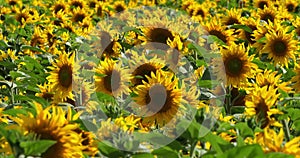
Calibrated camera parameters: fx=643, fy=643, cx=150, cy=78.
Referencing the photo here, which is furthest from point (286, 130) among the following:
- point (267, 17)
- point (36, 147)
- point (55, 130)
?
point (267, 17)

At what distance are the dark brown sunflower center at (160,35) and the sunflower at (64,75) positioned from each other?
89 centimetres

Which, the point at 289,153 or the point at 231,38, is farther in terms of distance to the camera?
the point at 231,38

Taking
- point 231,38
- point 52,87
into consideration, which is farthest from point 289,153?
point 231,38

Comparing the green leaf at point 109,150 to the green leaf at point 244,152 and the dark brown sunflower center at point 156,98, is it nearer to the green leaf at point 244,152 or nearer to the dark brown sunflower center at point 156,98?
the green leaf at point 244,152

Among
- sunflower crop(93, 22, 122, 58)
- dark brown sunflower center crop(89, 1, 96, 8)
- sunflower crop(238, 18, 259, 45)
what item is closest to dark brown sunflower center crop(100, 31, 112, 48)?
sunflower crop(93, 22, 122, 58)

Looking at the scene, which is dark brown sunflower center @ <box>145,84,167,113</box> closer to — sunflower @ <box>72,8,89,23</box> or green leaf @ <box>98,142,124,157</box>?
green leaf @ <box>98,142,124,157</box>

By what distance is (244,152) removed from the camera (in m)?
1.81

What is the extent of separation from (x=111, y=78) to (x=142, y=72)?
16 centimetres

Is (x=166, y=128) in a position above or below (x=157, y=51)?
below

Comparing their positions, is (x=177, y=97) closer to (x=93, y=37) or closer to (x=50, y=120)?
(x=50, y=120)

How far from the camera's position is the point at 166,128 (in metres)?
2.66

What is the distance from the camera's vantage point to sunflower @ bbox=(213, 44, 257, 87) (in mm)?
3398

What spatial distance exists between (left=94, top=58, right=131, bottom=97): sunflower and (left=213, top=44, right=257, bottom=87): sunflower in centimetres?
50

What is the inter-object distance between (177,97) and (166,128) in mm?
196
